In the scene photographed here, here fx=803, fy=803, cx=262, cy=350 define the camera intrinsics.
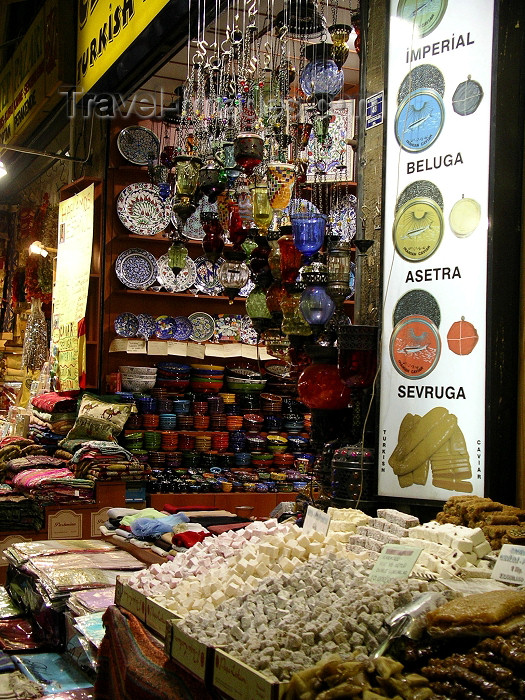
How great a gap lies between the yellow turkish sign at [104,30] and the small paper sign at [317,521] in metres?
2.69

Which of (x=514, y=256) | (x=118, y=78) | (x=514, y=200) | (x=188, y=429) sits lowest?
(x=188, y=429)

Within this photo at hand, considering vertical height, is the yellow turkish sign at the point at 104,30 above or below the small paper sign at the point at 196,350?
above

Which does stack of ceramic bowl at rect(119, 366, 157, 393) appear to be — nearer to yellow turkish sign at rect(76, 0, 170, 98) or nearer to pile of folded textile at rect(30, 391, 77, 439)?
pile of folded textile at rect(30, 391, 77, 439)

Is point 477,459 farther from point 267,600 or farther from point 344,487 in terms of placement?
point 267,600

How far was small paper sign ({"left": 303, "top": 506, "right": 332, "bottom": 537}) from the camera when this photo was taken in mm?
2396

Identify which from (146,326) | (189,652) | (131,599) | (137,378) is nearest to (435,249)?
(131,599)

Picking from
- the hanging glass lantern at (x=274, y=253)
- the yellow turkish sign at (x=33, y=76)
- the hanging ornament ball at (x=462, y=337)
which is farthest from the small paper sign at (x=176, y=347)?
the hanging ornament ball at (x=462, y=337)

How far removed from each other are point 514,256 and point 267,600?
145cm

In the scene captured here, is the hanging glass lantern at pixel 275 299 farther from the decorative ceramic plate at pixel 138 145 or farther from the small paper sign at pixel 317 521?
the decorative ceramic plate at pixel 138 145

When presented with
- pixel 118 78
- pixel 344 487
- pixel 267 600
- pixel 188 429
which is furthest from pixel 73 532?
pixel 267 600

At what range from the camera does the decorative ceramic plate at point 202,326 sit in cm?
681

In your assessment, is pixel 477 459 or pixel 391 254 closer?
pixel 477 459

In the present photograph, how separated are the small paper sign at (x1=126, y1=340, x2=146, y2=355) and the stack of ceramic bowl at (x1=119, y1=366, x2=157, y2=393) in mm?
166

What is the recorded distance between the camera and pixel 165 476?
19.9 feet
